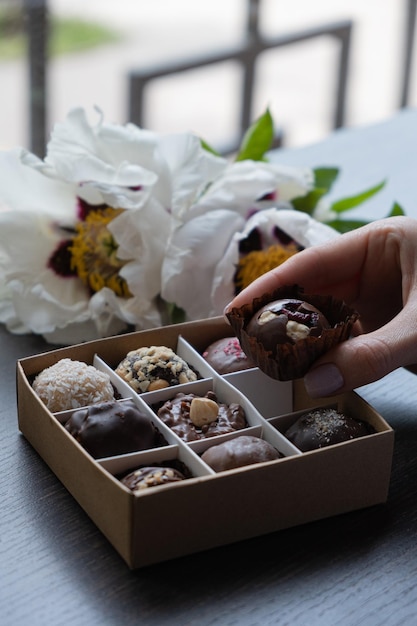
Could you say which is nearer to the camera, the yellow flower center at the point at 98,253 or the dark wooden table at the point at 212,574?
the dark wooden table at the point at 212,574

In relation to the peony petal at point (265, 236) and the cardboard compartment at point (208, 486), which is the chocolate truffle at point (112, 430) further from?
the peony petal at point (265, 236)

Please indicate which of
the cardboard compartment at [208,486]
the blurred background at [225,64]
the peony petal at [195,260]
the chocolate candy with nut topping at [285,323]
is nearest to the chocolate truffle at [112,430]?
the cardboard compartment at [208,486]

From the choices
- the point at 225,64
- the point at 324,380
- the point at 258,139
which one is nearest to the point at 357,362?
the point at 324,380

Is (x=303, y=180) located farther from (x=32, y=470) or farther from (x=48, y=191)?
(x=32, y=470)

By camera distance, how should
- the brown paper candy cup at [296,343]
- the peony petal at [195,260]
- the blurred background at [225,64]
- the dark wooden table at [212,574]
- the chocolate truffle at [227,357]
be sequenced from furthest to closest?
the blurred background at [225,64] → the peony petal at [195,260] → the chocolate truffle at [227,357] → the brown paper candy cup at [296,343] → the dark wooden table at [212,574]

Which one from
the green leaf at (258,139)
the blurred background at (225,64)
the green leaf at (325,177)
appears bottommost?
the blurred background at (225,64)

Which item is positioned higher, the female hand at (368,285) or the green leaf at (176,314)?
the female hand at (368,285)

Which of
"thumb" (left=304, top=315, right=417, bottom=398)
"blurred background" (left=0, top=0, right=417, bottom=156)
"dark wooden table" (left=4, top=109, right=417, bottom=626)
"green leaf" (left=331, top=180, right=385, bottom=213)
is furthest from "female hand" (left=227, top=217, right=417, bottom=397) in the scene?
"blurred background" (left=0, top=0, right=417, bottom=156)

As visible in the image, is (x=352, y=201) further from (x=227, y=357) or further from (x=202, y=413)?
(x=202, y=413)
